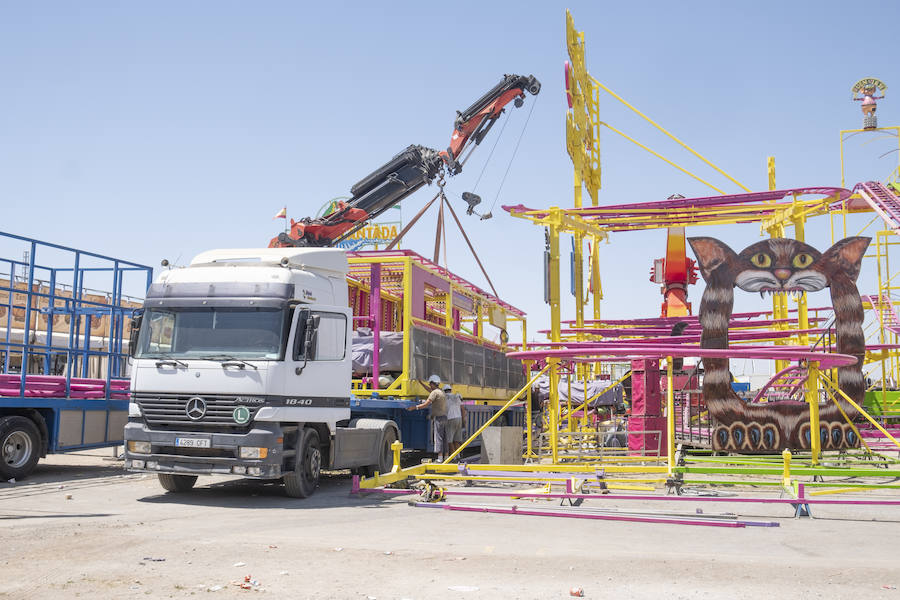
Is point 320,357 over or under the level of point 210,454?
over

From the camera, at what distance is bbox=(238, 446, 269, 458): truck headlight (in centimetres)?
1089

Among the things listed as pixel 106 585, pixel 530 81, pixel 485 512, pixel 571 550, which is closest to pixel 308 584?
pixel 106 585

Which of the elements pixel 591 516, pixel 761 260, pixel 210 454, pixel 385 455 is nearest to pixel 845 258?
pixel 761 260

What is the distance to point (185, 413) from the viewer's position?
11.1 m

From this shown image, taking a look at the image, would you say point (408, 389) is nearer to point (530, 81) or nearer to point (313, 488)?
point (313, 488)

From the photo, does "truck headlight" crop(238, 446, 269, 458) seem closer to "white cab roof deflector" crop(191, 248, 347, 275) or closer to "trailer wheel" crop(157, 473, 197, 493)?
"trailer wheel" crop(157, 473, 197, 493)

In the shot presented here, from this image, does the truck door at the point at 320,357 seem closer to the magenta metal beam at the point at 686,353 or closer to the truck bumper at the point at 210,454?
the truck bumper at the point at 210,454

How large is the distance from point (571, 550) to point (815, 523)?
3595mm

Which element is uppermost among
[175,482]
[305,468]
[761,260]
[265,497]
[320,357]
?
[761,260]

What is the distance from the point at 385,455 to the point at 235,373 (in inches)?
156

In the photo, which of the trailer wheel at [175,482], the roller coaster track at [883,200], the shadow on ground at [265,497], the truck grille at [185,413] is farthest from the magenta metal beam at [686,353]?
the roller coaster track at [883,200]

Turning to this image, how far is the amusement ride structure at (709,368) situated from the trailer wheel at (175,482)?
2691 millimetres

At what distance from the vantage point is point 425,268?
16.1 metres

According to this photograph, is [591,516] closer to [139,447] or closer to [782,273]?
[139,447]
